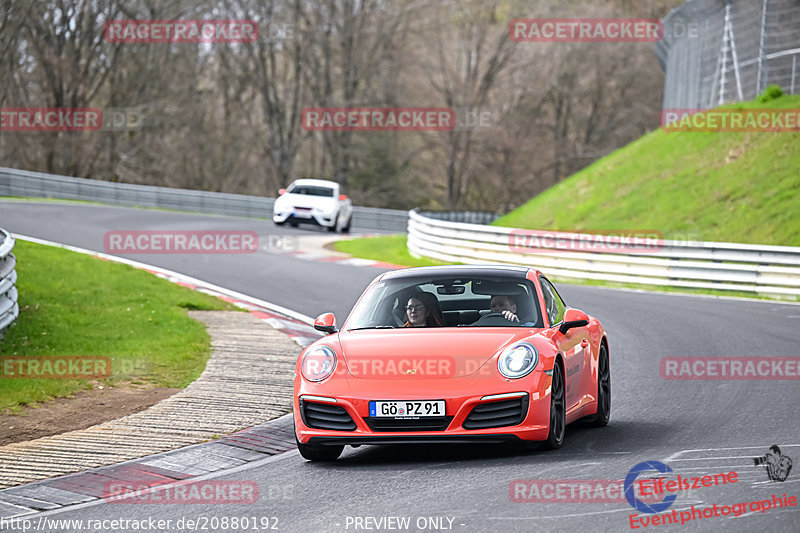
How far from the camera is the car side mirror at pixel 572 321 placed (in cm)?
816

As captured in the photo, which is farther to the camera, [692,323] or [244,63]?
[244,63]

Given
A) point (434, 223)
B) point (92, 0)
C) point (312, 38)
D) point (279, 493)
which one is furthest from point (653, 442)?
point (312, 38)

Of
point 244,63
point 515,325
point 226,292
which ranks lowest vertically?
point 226,292

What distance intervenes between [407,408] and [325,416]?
1.95 feet

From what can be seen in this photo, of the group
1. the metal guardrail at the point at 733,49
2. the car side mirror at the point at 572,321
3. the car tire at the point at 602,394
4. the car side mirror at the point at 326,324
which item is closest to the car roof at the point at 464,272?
the car side mirror at the point at 572,321

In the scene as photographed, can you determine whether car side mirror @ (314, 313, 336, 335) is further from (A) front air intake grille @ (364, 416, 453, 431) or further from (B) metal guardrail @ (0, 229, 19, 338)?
(B) metal guardrail @ (0, 229, 19, 338)

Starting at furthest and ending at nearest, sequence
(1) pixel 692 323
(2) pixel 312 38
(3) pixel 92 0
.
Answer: (2) pixel 312 38 < (3) pixel 92 0 < (1) pixel 692 323

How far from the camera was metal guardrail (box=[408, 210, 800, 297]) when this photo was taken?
19.9 metres

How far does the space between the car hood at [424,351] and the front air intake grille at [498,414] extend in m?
0.26

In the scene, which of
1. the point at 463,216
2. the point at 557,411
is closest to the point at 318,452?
the point at 557,411

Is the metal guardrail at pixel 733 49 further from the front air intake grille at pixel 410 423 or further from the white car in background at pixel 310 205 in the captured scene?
the front air intake grille at pixel 410 423

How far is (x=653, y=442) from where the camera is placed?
7.84 metres

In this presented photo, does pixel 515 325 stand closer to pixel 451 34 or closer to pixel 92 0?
pixel 92 0

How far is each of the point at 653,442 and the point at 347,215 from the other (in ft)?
94.4
